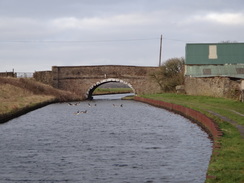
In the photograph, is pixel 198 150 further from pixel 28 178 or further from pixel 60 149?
pixel 28 178

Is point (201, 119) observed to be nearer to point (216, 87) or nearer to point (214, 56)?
point (216, 87)

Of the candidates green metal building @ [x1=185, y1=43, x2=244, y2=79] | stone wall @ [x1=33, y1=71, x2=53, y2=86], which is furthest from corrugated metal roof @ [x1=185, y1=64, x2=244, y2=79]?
stone wall @ [x1=33, y1=71, x2=53, y2=86]

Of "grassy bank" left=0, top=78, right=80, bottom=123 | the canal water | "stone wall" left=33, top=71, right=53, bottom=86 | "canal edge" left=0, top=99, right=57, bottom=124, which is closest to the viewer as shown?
the canal water

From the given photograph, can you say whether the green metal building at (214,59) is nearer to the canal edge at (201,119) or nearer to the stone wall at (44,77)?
the canal edge at (201,119)

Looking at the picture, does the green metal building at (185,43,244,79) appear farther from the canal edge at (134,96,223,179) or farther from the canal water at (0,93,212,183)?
the canal water at (0,93,212,183)

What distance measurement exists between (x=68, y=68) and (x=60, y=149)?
205ft

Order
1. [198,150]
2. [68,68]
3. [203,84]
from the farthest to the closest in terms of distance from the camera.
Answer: [68,68]
[203,84]
[198,150]

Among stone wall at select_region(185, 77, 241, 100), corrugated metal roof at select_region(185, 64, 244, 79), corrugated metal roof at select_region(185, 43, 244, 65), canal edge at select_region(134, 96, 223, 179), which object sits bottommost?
canal edge at select_region(134, 96, 223, 179)

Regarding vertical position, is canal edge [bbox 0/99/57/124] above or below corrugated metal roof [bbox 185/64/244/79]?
below

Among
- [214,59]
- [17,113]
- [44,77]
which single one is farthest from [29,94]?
[17,113]

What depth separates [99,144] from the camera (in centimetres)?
2408

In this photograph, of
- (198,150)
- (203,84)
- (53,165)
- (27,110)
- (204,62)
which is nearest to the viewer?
(53,165)

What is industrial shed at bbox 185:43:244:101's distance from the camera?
56994 mm

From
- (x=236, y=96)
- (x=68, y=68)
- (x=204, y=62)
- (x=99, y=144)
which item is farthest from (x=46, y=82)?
(x=99, y=144)
